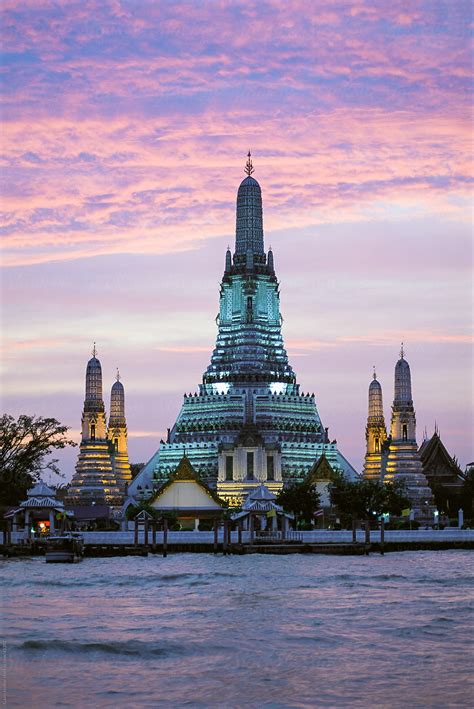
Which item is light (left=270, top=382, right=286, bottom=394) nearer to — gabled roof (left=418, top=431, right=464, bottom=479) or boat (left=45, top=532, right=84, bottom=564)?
gabled roof (left=418, top=431, right=464, bottom=479)

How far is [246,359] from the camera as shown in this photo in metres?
113

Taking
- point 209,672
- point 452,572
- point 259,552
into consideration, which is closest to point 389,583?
point 452,572

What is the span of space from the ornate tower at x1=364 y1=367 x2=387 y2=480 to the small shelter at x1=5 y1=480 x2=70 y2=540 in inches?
1274

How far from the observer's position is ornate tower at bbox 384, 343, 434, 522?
10588 centimetres

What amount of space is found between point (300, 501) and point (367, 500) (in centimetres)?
426

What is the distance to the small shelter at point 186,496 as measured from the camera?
329 ft

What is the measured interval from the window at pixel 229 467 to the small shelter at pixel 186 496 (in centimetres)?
641

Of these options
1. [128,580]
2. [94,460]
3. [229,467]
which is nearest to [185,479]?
[229,467]

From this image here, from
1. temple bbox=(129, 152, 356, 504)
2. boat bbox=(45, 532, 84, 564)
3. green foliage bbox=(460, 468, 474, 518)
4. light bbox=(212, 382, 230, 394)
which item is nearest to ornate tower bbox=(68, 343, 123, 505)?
temple bbox=(129, 152, 356, 504)

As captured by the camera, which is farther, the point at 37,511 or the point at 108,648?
the point at 37,511

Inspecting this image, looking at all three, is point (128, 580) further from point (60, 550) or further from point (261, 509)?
point (261, 509)

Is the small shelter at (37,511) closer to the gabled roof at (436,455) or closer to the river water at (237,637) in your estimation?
the river water at (237,637)

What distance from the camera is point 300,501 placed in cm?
9662

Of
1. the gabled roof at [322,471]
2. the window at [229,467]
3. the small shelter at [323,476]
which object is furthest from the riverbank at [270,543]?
the window at [229,467]
